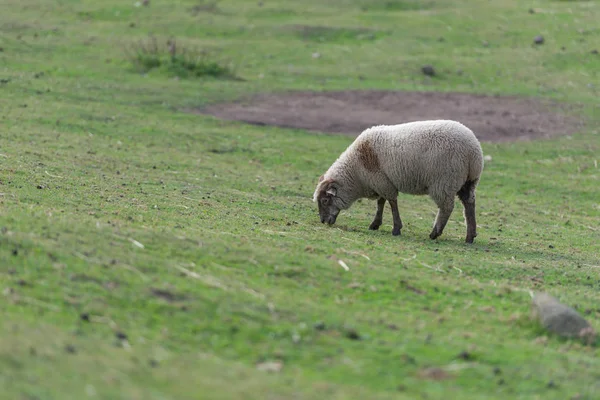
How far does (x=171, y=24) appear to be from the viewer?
33250 mm

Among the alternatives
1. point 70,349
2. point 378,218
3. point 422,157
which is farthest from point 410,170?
point 70,349

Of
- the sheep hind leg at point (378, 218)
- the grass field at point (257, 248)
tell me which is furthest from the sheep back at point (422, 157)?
the grass field at point (257, 248)

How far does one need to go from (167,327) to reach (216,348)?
0.51m

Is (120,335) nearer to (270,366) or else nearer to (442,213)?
(270,366)

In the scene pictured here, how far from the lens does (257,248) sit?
10.3 metres

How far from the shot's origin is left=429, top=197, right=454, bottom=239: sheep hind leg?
13.4 metres

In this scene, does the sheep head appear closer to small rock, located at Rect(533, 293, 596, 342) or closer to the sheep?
the sheep

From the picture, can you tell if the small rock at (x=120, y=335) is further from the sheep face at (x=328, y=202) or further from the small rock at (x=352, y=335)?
the sheep face at (x=328, y=202)

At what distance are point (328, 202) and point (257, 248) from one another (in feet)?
14.0

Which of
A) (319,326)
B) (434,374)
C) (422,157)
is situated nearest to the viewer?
(434,374)

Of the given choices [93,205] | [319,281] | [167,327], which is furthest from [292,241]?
[167,327]

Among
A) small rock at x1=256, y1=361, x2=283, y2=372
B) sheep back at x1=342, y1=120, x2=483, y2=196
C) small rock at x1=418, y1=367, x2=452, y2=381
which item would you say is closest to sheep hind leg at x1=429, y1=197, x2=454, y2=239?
sheep back at x1=342, y1=120, x2=483, y2=196

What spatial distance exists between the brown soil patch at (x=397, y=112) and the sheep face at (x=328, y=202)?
8585 millimetres

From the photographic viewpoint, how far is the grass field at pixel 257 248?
277 inches
